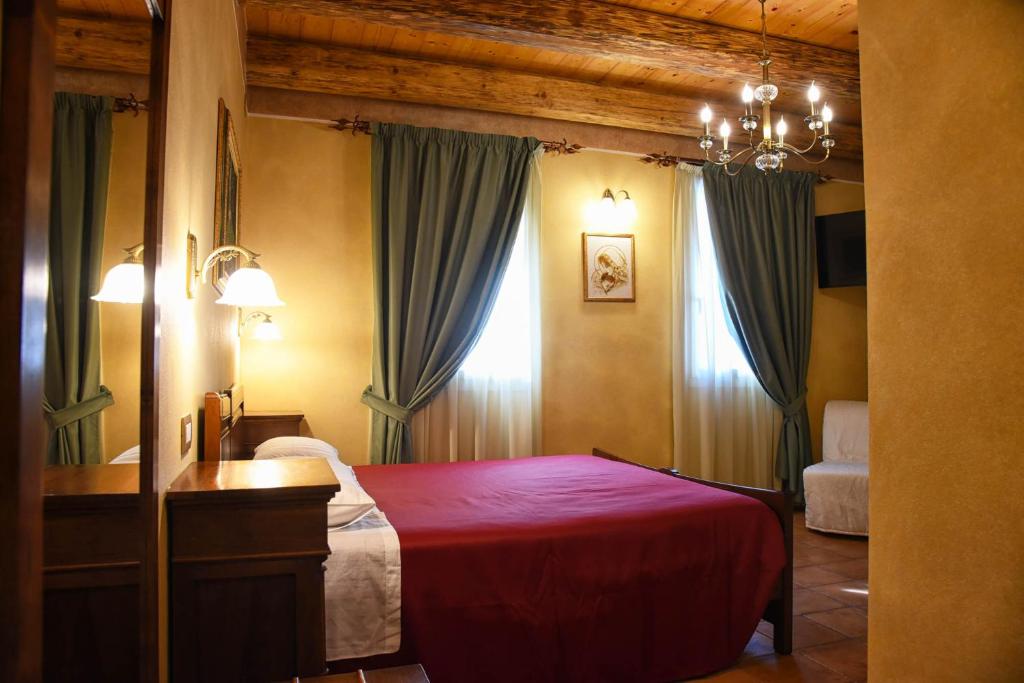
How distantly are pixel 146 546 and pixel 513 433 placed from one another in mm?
3430

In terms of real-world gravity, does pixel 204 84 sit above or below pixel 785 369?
above

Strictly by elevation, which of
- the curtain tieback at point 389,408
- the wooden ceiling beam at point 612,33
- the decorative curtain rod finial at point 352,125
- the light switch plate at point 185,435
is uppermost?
the wooden ceiling beam at point 612,33

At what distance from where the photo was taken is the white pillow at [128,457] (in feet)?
3.81

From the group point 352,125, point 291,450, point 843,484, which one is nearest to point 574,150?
point 352,125

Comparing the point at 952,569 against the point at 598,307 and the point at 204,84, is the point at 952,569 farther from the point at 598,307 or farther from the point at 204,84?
the point at 598,307

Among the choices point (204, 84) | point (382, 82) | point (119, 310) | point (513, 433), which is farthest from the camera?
point (513, 433)

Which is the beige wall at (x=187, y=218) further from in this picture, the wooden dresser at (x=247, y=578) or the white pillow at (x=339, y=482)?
A: the white pillow at (x=339, y=482)

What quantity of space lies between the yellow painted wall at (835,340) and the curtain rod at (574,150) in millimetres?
1397

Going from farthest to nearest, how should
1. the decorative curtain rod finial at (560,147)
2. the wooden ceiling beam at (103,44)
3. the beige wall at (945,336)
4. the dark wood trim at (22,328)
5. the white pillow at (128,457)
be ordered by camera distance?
the decorative curtain rod finial at (560,147) < the white pillow at (128,457) < the beige wall at (945,336) < the wooden ceiling beam at (103,44) < the dark wood trim at (22,328)

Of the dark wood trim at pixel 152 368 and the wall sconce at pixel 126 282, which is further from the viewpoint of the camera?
the dark wood trim at pixel 152 368

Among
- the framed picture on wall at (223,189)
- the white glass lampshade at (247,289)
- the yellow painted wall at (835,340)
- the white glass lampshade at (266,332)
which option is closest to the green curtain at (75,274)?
the white glass lampshade at (247,289)

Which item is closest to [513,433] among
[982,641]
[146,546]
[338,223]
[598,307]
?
[598,307]

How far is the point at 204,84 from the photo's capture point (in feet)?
7.12

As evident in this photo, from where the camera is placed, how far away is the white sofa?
4.59m
